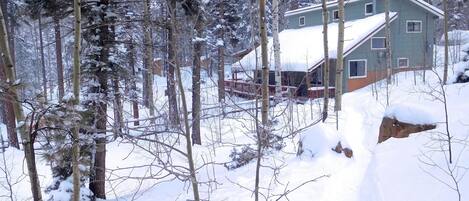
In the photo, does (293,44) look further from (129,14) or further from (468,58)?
(129,14)

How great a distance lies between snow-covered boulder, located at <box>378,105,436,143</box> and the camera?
8.41 m

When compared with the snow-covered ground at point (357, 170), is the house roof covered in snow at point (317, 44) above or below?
above

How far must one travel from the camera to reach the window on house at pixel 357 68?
24.0 m

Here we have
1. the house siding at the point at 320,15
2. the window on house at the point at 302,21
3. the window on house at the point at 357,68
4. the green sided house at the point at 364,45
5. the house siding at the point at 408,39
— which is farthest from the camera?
the window on house at the point at 302,21

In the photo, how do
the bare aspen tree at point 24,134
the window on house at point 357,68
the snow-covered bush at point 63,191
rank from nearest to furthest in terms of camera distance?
1. the bare aspen tree at point 24,134
2. the snow-covered bush at point 63,191
3. the window on house at point 357,68

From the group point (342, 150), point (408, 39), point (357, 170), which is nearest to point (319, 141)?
point (342, 150)

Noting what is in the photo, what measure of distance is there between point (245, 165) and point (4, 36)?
6485mm

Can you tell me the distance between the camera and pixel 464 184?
540 cm

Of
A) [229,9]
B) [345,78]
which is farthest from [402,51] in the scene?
[229,9]

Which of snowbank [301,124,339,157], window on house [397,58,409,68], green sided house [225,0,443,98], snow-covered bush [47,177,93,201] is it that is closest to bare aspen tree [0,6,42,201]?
snow-covered bush [47,177,93,201]

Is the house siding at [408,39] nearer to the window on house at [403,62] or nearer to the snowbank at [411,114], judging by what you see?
the window on house at [403,62]

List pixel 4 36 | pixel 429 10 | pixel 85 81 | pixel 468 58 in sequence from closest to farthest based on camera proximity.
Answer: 1. pixel 4 36
2. pixel 85 81
3. pixel 468 58
4. pixel 429 10

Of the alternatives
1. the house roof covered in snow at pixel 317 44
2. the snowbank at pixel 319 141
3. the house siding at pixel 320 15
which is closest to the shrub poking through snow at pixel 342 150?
the snowbank at pixel 319 141

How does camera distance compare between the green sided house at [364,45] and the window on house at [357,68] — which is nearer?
the green sided house at [364,45]
